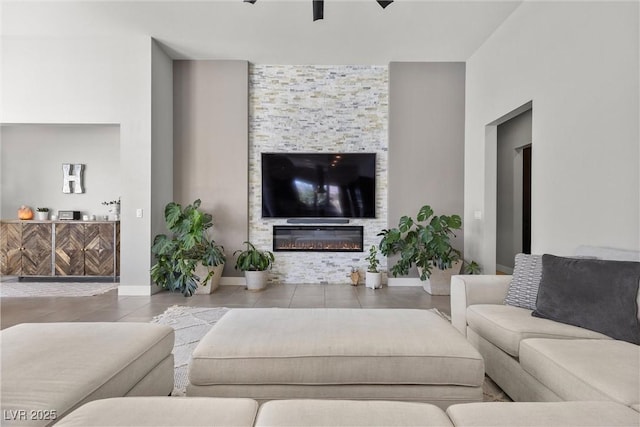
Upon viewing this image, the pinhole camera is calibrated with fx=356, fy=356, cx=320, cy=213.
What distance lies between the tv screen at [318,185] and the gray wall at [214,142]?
412mm

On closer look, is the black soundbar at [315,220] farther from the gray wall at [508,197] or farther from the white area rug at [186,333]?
the gray wall at [508,197]

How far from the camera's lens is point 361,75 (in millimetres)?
5301

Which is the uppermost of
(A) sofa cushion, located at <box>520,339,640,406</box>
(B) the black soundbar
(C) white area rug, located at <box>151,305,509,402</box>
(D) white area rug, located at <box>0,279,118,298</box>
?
(B) the black soundbar

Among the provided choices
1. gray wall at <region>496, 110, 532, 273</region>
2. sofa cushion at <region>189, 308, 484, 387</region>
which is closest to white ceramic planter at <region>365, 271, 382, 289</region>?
gray wall at <region>496, 110, 532, 273</region>

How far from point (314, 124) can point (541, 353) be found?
169 inches

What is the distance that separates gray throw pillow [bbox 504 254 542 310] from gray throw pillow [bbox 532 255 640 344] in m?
0.14

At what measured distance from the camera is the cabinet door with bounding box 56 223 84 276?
525 cm

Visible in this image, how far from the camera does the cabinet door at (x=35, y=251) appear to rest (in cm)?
→ 525

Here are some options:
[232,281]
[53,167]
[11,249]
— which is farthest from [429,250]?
[53,167]

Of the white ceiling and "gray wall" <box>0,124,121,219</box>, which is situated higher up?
the white ceiling

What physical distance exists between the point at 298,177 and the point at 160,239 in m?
2.05

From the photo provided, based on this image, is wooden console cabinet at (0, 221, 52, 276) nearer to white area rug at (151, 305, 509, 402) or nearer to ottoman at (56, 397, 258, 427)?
white area rug at (151, 305, 509, 402)

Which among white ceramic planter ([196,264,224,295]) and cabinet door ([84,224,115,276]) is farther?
cabinet door ([84,224,115,276])

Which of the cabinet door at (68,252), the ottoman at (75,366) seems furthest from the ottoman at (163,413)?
the cabinet door at (68,252)
